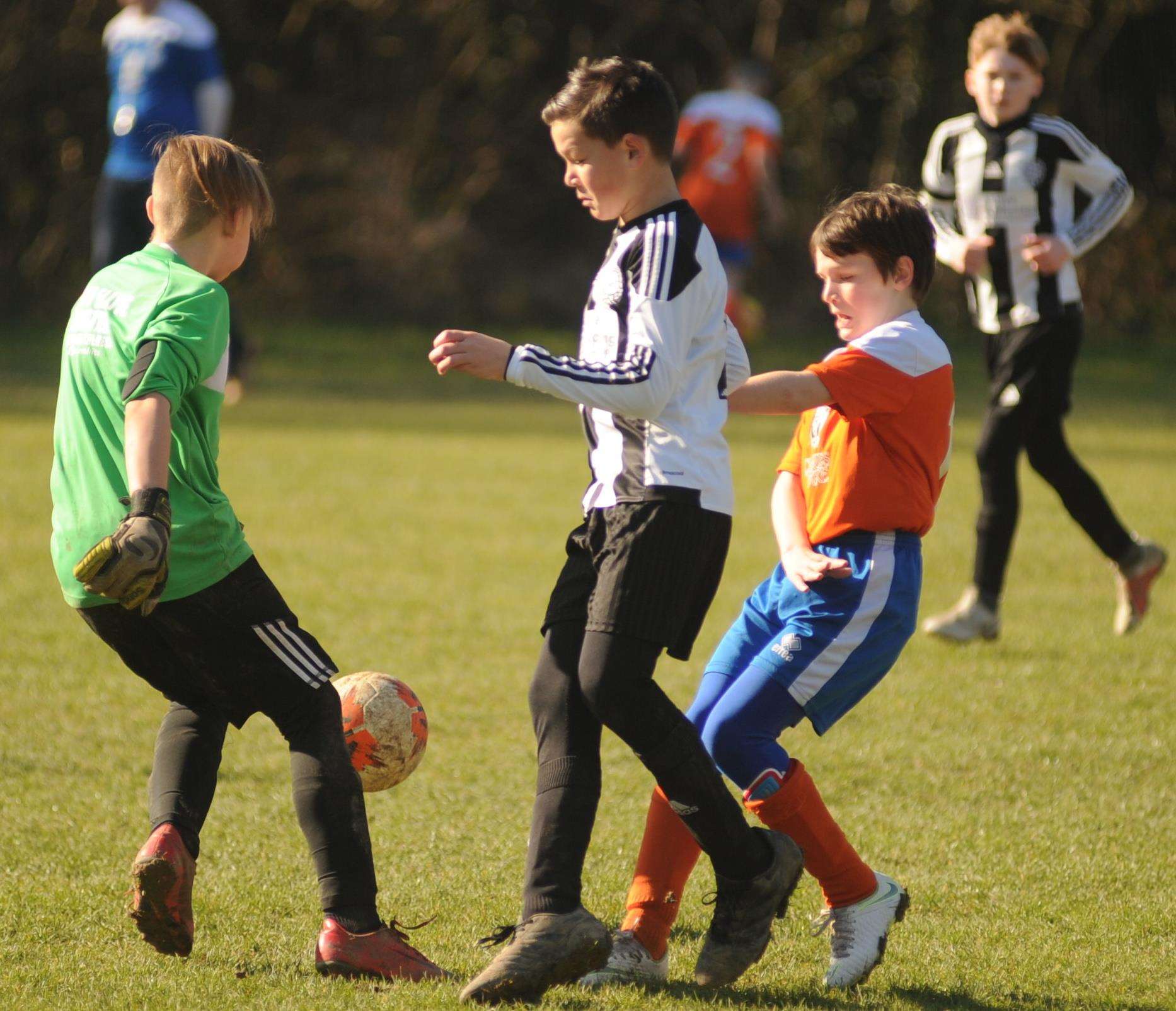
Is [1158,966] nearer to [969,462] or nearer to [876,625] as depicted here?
[876,625]

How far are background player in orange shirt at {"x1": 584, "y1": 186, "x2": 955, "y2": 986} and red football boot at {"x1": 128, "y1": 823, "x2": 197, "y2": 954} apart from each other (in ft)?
2.48

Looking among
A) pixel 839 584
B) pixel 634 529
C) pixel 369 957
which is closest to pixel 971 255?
pixel 839 584

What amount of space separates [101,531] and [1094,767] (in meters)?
2.77

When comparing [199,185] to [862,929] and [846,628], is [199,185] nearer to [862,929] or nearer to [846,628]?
[846,628]

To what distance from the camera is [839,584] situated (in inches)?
120

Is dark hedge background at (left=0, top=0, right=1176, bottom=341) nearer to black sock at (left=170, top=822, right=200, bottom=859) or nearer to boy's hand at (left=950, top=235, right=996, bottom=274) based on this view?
boy's hand at (left=950, top=235, right=996, bottom=274)

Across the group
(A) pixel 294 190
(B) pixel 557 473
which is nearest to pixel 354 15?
(A) pixel 294 190

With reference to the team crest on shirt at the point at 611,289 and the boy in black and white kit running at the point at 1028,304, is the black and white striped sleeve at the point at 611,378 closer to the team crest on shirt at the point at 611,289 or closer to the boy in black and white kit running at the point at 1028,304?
the team crest on shirt at the point at 611,289

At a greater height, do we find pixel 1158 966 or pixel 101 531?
pixel 101 531

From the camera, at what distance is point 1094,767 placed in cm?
426

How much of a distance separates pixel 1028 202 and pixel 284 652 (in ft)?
12.7

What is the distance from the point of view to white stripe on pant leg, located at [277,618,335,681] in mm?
2934

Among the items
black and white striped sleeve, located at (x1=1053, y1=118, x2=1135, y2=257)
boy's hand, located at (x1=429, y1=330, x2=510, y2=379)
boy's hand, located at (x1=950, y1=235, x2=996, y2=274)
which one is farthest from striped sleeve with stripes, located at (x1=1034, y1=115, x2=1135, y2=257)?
boy's hand, located at (x1=429, y1=330, x2=510, y2=379)

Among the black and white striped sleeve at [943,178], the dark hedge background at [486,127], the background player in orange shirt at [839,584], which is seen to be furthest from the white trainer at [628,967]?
the dark hedge background at [486,127]
